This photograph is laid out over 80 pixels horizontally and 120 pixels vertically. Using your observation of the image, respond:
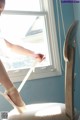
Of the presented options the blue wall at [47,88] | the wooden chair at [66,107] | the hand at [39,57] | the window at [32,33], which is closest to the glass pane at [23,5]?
the window at [32,33]

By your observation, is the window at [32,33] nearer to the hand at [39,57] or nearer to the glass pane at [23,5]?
the glass pane at [23,5]

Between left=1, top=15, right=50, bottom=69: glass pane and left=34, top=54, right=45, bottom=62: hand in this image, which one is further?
left=1, top=15, right=50, bottom=69: glass pane

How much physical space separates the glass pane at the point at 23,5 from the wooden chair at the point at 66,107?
44.6 inches

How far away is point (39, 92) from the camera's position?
2152mm

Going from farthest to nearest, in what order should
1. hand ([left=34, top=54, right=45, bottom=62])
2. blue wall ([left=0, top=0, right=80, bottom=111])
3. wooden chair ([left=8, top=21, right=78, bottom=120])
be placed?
blue wall ([left=0, top=0, right=80, bottom=111]) → hand ([left=34, top=54, right=45, bottom=62]) → wooden chair ([left=8, top=21, right=78, bottom=120])

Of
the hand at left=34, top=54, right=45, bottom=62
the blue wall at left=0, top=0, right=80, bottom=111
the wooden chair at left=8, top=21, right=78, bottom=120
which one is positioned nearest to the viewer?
the wooden chair at left=8, top=21, right=78, bottom=120

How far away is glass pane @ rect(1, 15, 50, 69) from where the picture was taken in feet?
6.98

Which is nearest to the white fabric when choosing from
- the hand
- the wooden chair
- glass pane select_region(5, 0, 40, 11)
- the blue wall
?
the wooden chair

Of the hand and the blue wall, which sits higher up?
the hand

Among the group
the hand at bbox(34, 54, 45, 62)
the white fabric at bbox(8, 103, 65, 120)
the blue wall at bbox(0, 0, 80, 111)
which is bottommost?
the blue wall at bbox(0, 0, 80, 111)

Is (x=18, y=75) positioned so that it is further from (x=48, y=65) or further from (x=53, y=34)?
(x=53, y=34)

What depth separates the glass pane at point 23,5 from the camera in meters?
2.12

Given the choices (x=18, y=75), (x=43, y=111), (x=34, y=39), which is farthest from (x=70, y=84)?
(x=34, y=39)

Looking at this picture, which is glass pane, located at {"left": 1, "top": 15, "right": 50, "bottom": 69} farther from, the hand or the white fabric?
the white fabric
